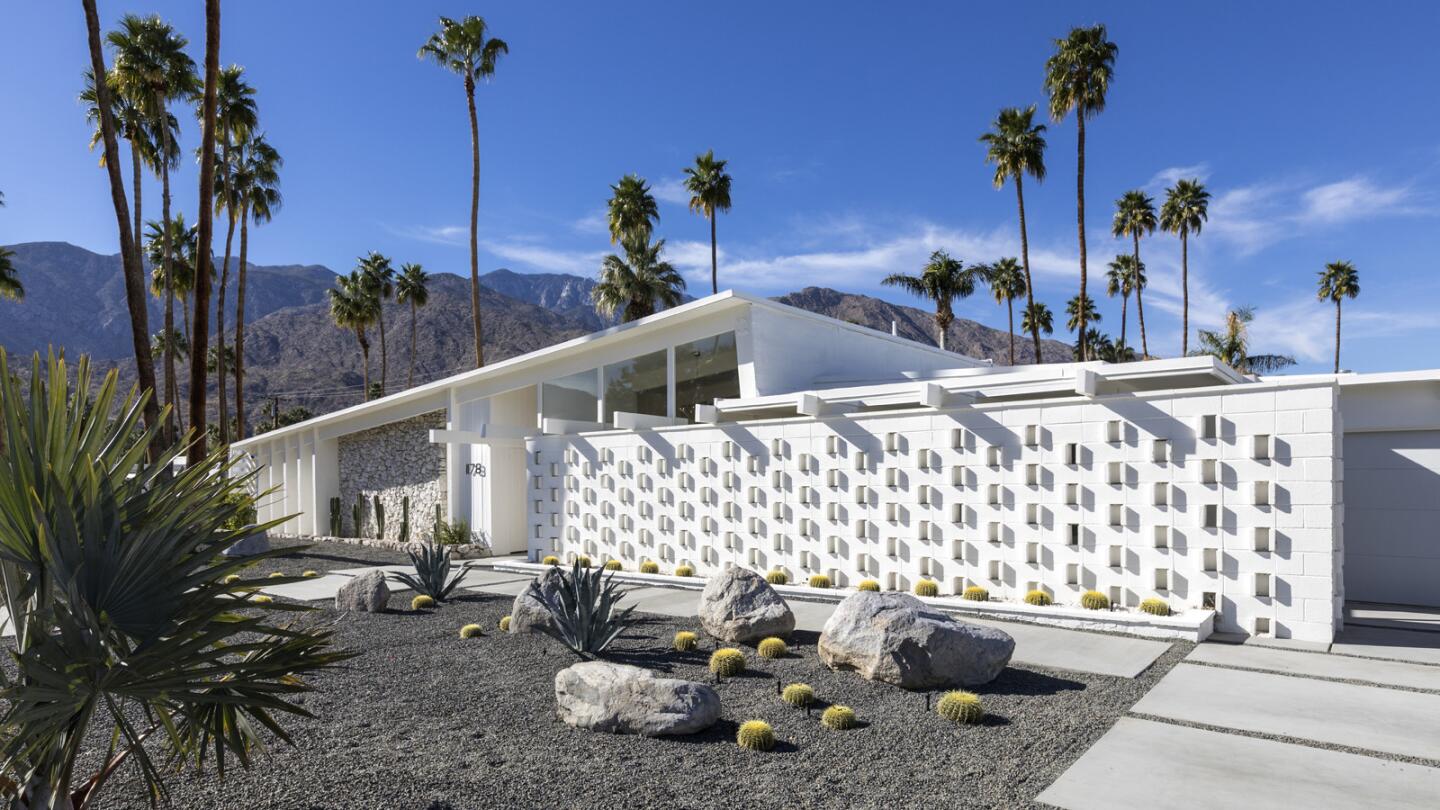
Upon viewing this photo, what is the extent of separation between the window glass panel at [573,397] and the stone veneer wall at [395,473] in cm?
382

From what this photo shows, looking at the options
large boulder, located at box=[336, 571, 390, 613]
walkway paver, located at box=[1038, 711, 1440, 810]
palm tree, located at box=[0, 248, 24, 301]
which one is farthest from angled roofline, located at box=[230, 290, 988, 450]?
palm tree, located at box=[0, 248, 24, 301]

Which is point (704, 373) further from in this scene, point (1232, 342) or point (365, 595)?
point (1232, 342)

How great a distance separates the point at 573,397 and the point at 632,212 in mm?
15254

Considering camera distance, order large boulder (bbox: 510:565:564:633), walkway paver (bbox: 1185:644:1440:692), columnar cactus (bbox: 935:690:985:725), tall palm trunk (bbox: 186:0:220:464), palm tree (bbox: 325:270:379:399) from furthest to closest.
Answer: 1. palm tree (bbox: 325:270:379:399)
2. tall palm trunk (bbox: 186:0:220:464)
3. large boulder (bbox: 510:565:564:633)
4. walkway paver (bbox: 1185:644:1440:692)
5. columnar cactus (bbox: 935:690:985:725)

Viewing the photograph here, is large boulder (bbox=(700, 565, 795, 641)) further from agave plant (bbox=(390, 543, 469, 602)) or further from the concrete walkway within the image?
agave plant (bbox=(390, 543, 469, 602))

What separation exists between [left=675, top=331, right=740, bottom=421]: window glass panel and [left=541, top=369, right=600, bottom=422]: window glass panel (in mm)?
2348

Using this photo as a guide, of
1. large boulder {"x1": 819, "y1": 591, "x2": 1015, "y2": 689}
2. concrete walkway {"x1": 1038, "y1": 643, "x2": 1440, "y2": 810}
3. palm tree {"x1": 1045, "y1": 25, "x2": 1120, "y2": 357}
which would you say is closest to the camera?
concrete walkway {"x1": 1038, "y1": 643, "x2": 1440, "y2": 810}

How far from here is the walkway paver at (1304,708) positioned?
584cm

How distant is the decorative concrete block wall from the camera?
8.82 m

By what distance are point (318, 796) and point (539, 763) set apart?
1.30 m

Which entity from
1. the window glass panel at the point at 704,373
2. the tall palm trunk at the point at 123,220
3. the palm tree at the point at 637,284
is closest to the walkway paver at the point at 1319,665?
the window glass panel at the point at 704,373

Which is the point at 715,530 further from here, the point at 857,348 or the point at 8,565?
the point at 8,565

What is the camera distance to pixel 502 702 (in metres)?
6.96

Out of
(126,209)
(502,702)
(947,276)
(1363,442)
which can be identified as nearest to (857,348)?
(1363,442)
